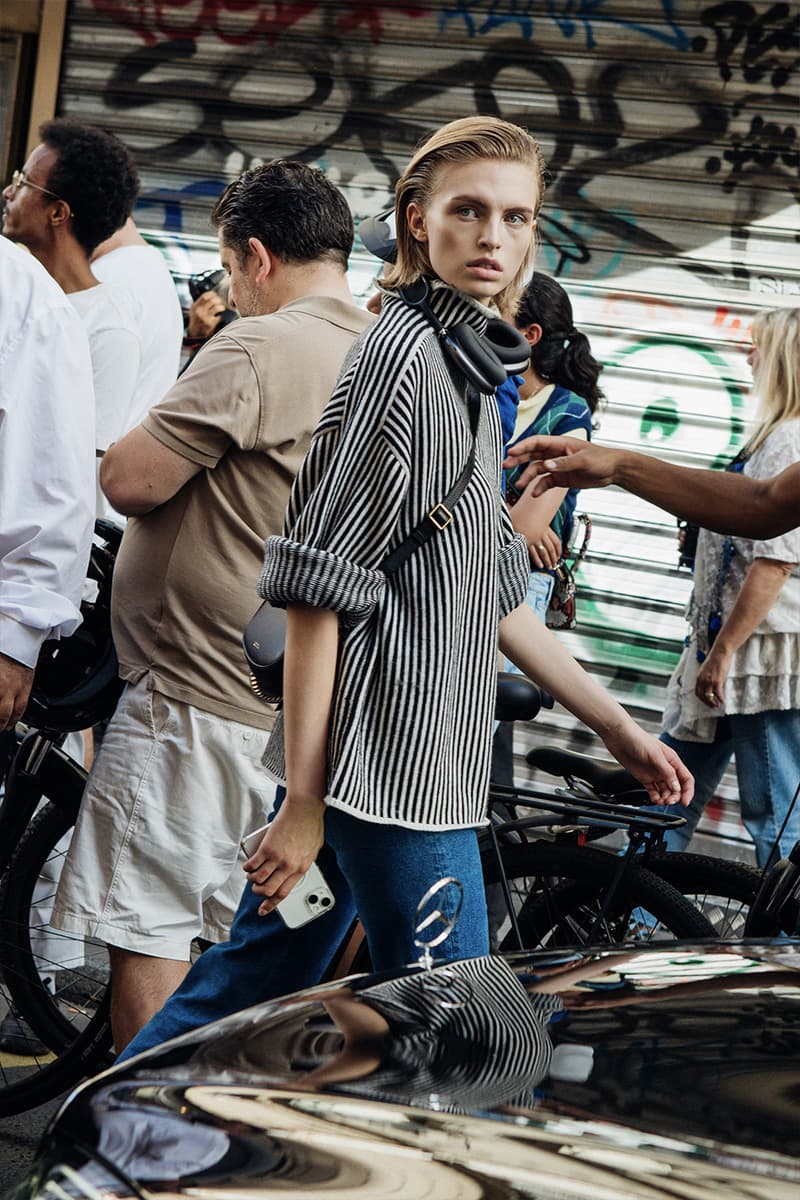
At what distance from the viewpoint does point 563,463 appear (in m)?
3.01

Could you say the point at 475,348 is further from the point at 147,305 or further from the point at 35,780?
the point at 147,305

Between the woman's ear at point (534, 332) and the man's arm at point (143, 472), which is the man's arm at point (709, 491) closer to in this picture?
the man's arm at point (143, 472)

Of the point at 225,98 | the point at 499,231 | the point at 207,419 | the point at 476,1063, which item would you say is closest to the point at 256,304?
the point at 207,419

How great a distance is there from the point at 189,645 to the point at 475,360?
3.48ft

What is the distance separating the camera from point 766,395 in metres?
4.94

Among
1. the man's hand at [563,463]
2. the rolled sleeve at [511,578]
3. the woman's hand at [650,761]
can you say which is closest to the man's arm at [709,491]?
the man's hand at [563,463]

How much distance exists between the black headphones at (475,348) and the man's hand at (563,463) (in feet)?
1.91

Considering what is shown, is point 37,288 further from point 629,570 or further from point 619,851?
point 629,570

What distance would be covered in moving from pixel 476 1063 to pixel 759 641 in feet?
11.6

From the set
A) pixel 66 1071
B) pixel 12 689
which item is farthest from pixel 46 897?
pixel 12 689

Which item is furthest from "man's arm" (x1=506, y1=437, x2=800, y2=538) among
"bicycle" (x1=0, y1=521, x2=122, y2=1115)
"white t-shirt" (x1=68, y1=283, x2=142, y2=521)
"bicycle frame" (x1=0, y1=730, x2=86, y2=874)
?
"white t-shirt" (x1=68, y1=283, x2=142, y2=521)

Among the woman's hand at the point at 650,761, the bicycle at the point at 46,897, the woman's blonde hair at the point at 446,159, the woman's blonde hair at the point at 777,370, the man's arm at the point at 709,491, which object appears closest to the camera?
the woman's blonde hair at the point at 446,159

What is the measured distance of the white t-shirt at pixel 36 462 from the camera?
9.61 feet

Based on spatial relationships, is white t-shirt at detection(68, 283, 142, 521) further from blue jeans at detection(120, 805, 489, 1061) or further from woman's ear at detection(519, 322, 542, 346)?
blue jeans at detection(120, 805, 489, 1061)
